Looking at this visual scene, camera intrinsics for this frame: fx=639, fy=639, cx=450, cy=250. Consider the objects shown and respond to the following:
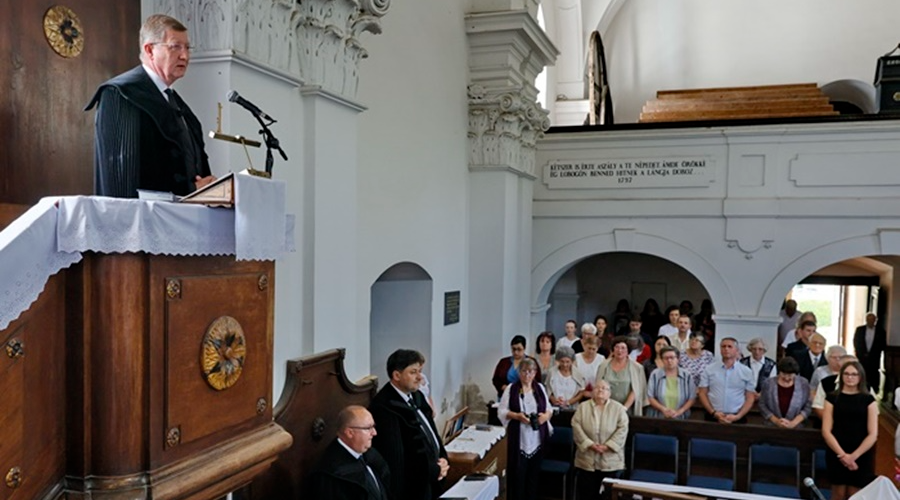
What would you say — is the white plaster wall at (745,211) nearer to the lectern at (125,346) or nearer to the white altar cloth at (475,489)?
the white altar cloth at (475,489)

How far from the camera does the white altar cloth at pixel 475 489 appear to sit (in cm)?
433

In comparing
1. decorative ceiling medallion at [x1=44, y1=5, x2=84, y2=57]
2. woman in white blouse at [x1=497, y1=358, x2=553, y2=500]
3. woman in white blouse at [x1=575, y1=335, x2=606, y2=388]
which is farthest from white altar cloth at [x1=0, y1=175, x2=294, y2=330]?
woman in white blouse at [x1=575, y1=335, x2=606, y2=388]

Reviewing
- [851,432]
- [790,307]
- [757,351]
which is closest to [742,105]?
[790,307]

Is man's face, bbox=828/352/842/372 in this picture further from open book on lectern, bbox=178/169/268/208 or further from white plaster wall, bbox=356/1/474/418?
open book on lectern, bbox=178/169/268/208

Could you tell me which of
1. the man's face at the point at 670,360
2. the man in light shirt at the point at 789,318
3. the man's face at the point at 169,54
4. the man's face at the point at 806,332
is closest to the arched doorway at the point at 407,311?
the man's face at the point at 670,360

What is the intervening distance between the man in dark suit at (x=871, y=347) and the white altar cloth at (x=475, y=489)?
31.7 feet

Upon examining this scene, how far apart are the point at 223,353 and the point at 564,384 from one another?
16.0 ft

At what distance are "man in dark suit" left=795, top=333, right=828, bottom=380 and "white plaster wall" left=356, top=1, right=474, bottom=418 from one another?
3.90 metres

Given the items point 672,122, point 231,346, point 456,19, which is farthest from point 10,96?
point 672,122

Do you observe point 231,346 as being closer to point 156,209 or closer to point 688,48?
point 156,209

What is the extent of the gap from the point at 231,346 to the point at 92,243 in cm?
59

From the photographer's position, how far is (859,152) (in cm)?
843

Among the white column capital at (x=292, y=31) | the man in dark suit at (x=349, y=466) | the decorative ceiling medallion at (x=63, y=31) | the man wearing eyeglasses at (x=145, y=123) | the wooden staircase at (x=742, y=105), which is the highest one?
the wooden staircase at (x=742, y=105)

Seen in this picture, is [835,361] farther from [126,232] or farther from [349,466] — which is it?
[126,232]
